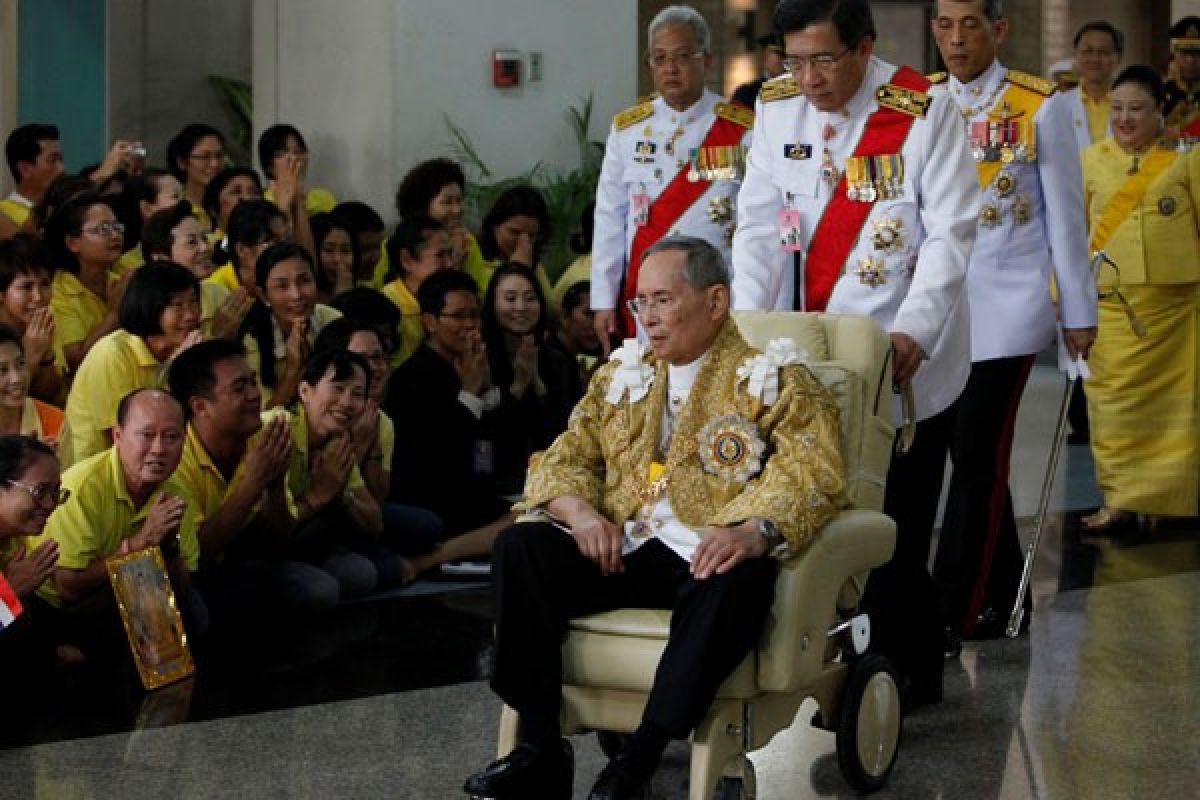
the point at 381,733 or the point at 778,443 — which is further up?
the point at 778,443

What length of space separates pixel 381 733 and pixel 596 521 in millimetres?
898

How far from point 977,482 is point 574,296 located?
3.53 m

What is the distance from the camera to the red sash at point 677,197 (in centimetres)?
713

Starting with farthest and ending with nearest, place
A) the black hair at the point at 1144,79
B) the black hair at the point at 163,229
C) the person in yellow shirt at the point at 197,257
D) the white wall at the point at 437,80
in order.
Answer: the white wall at the point at 437,80, the black hair at the point at 1144,79, the black hair at the point at 163,229, the person in yellow shirt at the point at 197,257

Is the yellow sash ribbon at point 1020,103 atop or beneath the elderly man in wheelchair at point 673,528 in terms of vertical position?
atop

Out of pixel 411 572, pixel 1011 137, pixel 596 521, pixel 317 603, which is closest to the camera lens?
pixel 596 521

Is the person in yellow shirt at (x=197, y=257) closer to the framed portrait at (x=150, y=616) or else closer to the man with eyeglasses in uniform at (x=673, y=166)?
the man with eyeglasses in uniform at (x=673, y=166)

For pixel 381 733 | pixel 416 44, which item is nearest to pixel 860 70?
pixel 381 733

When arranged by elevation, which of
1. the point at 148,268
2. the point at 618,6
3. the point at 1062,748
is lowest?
the point at 1062,748

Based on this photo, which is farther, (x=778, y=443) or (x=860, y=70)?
(x=860, y=70)

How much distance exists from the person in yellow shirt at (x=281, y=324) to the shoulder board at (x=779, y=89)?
2.30 metres

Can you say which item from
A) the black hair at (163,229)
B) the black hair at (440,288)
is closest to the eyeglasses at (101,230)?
the black hair at (163,229)

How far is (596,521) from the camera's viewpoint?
173 inches

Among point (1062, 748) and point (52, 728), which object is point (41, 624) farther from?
point (1062, 748)
